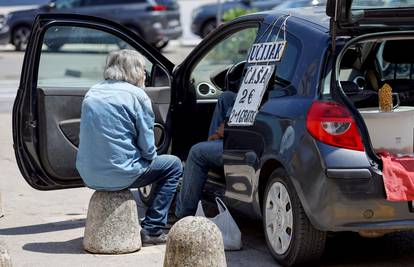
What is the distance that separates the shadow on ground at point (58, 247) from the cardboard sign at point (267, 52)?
5.82 feet

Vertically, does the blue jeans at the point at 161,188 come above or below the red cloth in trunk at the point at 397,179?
below

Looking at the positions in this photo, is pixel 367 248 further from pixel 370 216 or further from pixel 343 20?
pixel 343 20

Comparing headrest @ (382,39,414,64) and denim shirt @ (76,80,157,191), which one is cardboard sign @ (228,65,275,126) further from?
headrest @ (382,39,414,64)

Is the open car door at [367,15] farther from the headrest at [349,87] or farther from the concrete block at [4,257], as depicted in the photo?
the concrete block at [4,257]

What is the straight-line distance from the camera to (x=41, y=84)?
7.14 m

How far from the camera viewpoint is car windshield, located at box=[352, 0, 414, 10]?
583 centimetres

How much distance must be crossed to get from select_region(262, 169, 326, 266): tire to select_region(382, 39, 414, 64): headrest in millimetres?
1476

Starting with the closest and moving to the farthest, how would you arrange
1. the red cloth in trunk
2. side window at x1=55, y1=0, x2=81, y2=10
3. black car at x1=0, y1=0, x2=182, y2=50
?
A: the red cloth in trunk, black car at x1=0, y1=0, x2=182, y2=50, side window at x1=55, y1=0, x2=81, y2=10

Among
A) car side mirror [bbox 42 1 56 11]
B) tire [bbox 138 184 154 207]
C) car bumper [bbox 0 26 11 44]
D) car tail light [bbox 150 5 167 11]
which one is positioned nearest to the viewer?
tire [bbox 138 184 154 207]

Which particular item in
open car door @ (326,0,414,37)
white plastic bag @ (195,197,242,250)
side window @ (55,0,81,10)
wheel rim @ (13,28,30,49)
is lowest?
wheel rim @ (13,28,30,49)

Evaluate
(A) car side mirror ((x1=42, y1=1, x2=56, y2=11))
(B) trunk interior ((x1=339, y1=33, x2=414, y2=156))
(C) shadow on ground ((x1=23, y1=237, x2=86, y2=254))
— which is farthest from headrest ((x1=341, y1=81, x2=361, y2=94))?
(A) car side mirror ((x1=42, y1=1, x2=56, y2=11))

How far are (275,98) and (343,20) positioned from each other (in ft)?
2.43

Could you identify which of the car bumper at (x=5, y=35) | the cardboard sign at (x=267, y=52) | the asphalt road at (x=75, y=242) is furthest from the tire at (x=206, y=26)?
the cardboard sign at (x=267, y=52)

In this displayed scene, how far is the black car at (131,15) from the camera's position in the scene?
86.1ft
